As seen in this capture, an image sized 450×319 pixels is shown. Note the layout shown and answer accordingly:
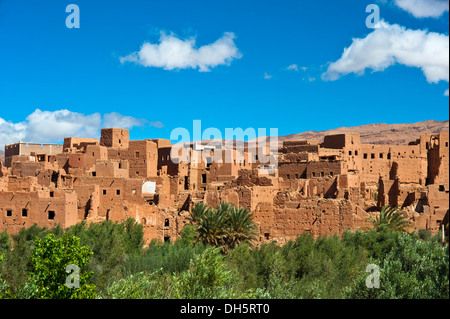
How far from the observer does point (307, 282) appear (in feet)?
73.1

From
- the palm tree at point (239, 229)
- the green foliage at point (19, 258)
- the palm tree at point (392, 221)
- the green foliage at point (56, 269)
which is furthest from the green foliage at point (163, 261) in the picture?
the palm tree at point (392, 221)

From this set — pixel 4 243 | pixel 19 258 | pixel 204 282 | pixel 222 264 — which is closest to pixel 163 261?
pixel 19 258

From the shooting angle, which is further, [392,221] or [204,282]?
[392,221]

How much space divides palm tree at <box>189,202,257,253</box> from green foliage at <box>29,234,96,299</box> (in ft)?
38.8

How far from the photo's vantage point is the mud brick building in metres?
33.0

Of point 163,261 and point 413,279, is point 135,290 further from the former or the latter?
point 413,279

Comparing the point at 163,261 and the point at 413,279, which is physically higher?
the point at 413,279

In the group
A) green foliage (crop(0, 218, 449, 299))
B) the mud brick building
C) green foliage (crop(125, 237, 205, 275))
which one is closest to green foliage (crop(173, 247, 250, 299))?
green foliage (crop(0, 218, 449, 299))

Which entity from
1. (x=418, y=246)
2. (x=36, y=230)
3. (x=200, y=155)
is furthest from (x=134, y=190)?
(x=418, y=246)

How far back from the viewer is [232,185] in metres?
40.1

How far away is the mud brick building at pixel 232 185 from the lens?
33.0 m

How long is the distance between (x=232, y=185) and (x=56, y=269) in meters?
22.4

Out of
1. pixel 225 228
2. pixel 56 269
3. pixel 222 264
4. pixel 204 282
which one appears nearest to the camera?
pixel 204 282

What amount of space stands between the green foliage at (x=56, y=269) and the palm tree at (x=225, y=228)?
11.8m
